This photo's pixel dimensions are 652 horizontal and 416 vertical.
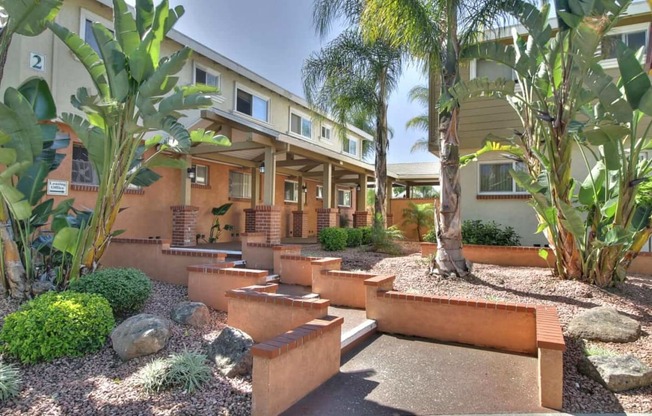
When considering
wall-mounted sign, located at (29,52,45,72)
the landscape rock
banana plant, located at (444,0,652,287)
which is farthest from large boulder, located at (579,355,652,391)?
wall-mounted sign, located at (29,52,45,72)

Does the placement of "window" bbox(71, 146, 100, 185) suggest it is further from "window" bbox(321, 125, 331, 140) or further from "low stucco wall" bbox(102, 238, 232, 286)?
"window" bbox(321, 125, 331, 140)

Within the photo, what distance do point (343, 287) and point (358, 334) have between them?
1615mm

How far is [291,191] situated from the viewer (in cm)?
1925

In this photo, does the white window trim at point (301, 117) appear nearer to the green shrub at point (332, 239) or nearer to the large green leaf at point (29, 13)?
the green shrub at point (332, 239)

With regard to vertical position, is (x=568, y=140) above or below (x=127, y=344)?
above

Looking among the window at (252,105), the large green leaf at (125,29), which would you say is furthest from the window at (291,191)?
the large green leaf at (125,29)

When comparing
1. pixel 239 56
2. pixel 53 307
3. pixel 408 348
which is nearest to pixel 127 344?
pixel 53 307

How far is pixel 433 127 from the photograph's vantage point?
13766mm

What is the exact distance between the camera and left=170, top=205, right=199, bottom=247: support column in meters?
11.5

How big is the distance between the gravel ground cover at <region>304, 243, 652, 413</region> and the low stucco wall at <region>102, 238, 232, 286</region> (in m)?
3.54

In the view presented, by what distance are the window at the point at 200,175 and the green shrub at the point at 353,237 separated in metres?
5.25

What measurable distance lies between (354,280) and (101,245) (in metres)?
4.15

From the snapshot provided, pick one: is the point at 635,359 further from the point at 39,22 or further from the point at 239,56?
the point at 239,56

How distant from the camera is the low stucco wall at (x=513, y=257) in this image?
32.4 feet
